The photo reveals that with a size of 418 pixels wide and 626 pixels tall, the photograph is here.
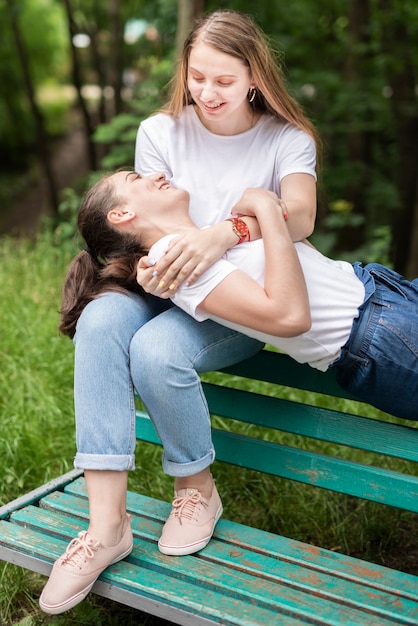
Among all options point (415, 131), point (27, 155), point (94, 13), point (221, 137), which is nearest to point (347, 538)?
point (221, 137)

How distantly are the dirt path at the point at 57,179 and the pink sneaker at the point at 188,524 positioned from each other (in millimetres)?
14173

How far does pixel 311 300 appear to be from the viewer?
88.8 inches

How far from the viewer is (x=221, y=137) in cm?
271

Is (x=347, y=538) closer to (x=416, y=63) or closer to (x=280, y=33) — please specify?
(x=416, y=63)

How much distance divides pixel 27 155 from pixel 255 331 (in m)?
20.6

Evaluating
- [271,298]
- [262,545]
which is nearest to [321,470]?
[262,545]

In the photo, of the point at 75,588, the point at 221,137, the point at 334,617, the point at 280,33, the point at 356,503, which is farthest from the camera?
the point at 280,33

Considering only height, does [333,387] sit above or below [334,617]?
above

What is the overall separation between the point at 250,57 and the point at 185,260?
807 millimetres

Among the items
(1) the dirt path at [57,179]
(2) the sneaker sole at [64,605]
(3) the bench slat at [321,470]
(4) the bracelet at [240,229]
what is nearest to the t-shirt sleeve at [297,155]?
(4) the bracelet at [240,229]

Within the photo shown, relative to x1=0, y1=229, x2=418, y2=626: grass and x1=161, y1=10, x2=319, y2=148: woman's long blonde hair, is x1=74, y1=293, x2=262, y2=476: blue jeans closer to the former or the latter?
x1=0, y1=229, x2=418, y2=626: grass

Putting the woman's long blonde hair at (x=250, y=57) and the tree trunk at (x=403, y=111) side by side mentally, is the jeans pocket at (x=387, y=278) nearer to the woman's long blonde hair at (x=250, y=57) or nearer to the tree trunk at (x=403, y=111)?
the woman's long blonde hair at (x=250, y=57)

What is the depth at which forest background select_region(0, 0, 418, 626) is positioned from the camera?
3.05m

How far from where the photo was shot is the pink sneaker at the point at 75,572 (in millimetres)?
2115
